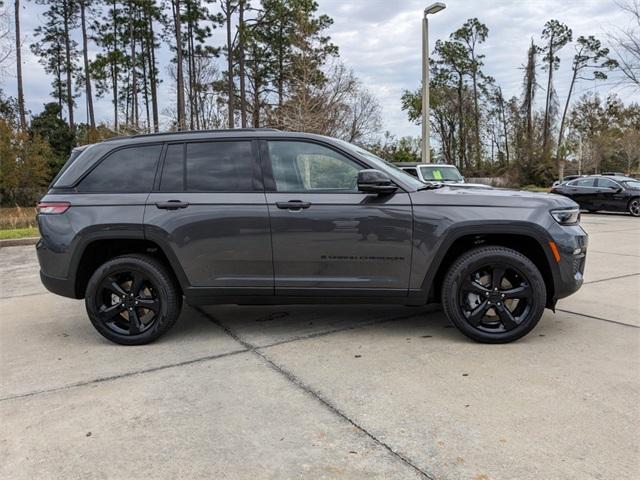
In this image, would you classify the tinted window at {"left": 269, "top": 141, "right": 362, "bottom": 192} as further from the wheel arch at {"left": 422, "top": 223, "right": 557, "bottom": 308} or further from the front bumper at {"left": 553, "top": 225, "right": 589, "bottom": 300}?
the front bumper at {"left": 553, "top": 225, "right": 589, "bottom": 300}

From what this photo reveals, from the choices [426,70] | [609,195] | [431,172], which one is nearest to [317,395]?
[431,172]

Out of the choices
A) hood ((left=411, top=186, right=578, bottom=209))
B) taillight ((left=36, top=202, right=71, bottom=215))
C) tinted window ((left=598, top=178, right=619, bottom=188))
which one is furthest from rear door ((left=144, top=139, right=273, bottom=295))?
tinted window ((left=598, top=178, right=619, bottom=188))

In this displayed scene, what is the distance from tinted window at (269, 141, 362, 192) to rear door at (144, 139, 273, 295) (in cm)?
19

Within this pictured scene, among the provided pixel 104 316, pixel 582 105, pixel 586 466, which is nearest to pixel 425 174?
pixel 104 316

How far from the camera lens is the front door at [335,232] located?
399 centimetres

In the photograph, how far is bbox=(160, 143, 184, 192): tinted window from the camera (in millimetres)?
4199

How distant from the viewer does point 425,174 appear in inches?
535

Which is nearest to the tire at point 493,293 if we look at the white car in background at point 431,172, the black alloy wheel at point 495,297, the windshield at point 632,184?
the black alloy wheel at point 495,297

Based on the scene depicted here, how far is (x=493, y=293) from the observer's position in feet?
13.1

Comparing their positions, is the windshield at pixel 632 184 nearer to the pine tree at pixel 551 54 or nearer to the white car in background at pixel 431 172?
the white car in background at pixel 431 172

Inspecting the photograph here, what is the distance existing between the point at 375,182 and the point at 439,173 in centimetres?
1067

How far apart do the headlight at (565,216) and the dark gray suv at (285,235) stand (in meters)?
0.01

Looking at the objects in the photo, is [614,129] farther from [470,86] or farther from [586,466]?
[586,466]

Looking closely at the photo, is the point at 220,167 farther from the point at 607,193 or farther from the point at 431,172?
the point at 607,193
